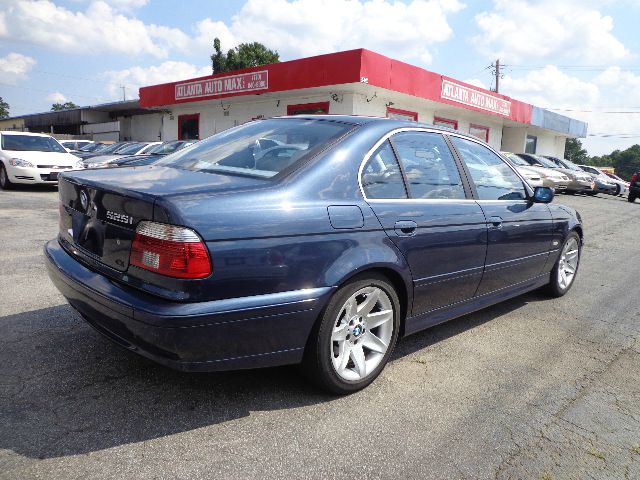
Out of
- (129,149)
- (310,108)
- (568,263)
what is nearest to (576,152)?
(310,108)

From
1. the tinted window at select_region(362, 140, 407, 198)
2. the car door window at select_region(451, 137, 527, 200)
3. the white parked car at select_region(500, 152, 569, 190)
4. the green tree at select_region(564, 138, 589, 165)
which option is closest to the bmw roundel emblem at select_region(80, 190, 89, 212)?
the tinted window at select_region(362, 140, 407, 198)

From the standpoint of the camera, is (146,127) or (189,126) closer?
(189,126)

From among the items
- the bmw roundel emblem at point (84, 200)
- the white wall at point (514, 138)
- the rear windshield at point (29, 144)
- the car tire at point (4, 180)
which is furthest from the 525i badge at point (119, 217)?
the white wall at point (514, 138)

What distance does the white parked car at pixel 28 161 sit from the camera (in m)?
11.9

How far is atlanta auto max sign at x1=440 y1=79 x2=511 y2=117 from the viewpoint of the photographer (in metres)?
18.5

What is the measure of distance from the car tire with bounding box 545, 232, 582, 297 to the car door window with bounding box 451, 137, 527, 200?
112 cm

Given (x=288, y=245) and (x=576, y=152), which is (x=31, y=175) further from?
(x=576, y=152)

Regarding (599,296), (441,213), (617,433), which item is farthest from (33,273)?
(599,296)

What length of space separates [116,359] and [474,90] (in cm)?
1984

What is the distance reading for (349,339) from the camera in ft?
9.37

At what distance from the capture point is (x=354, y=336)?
9.41 ft

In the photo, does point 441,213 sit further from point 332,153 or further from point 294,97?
point 294,97

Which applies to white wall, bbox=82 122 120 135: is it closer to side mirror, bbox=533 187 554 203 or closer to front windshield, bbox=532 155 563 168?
front windshield, bbox=532 155 563 168

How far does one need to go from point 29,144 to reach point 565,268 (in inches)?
506
